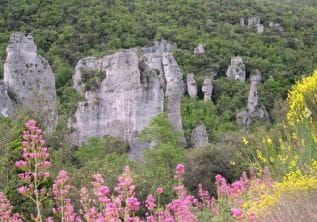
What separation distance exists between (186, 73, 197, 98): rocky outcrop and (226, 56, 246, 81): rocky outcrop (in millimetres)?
6037

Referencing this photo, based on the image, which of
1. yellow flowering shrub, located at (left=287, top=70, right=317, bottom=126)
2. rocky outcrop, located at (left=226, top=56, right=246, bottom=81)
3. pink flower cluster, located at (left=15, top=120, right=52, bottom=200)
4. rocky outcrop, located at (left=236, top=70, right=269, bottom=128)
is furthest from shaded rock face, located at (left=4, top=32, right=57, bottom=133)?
pink flower cluster, located at (left=15, top=120, right=52, bottom=200)

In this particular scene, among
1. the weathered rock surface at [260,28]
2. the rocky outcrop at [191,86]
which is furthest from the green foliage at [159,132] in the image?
the weathered rock surface at [260,28]

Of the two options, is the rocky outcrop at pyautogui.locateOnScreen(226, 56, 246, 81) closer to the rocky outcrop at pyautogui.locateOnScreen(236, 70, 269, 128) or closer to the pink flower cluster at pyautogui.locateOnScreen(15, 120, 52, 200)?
the rocky outcrop at pyautogui.locateOnScreen(236, 70, 269, 128)

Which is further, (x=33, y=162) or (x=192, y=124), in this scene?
(x=192, y=124)

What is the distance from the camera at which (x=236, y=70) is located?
55.9 meters

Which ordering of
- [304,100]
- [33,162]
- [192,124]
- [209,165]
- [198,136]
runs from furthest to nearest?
[192,124], [198,136], [209,165], [304,100], [33,162]

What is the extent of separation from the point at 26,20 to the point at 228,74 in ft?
63.8

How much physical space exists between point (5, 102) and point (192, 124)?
14234 millimetres

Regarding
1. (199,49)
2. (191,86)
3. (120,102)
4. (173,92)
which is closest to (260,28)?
(199,49)

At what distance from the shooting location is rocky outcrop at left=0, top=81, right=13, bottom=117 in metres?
30.3

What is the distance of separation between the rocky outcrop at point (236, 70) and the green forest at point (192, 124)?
0.93 metres

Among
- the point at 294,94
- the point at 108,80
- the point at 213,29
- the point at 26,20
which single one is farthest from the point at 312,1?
the point at 294,94

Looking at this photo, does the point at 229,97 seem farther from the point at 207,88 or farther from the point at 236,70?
the point at 236,70

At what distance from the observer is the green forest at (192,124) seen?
540 cm
